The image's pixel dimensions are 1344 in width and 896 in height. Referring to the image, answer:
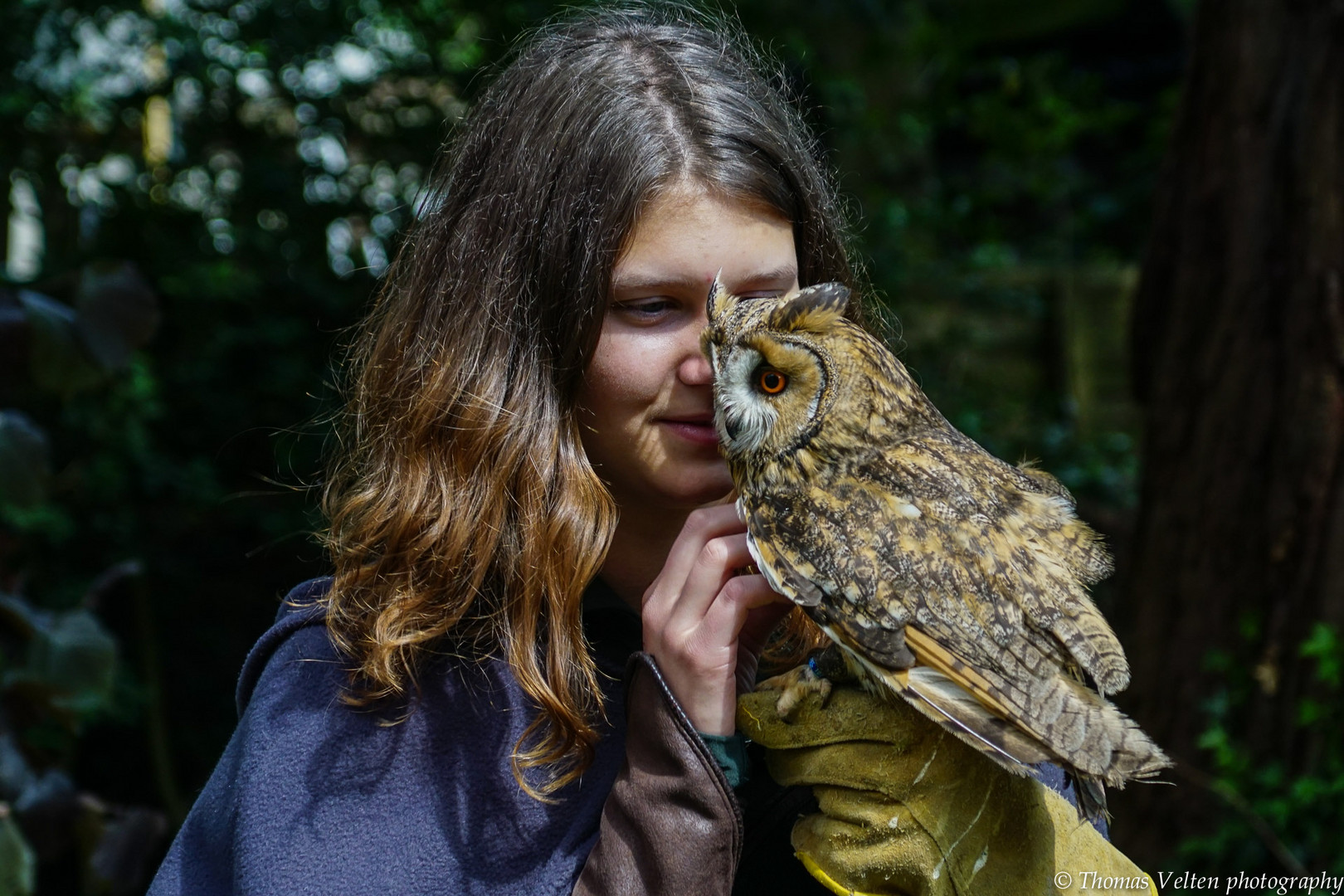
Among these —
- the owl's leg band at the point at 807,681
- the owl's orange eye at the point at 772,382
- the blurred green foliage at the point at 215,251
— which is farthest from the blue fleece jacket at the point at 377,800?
the blurred green foliage at the point at 215,251

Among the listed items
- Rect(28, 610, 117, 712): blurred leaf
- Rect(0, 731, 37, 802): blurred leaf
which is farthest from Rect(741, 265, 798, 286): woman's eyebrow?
Rect(0, 731, 37, 802): blurred leaf

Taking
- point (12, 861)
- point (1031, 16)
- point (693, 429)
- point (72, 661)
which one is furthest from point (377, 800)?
point (1031, 16)

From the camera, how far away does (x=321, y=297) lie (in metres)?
4.15

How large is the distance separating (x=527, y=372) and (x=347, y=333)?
2958 millimetres

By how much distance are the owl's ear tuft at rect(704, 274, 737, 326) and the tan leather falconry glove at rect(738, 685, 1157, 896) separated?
0.49m

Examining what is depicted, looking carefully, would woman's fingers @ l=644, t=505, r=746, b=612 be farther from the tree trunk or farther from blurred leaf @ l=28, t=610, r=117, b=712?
the tree trunk

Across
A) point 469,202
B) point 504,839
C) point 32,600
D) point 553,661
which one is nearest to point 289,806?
point 504,839

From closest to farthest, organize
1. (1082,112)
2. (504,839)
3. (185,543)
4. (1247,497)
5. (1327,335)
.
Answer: (504,839) → (1327,335) → (1247,497) → (185,543) → (1082,112)

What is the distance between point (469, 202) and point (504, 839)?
932 millimetres

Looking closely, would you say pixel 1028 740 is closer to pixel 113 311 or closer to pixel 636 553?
pixel 636 553

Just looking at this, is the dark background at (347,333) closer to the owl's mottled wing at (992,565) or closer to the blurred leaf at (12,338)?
the blurred leaf at (12,338)

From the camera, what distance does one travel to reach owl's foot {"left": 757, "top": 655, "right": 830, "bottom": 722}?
1.30 meters

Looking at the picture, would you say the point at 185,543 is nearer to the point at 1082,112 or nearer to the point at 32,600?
the point at 32,600

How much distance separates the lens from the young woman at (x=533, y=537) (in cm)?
139
